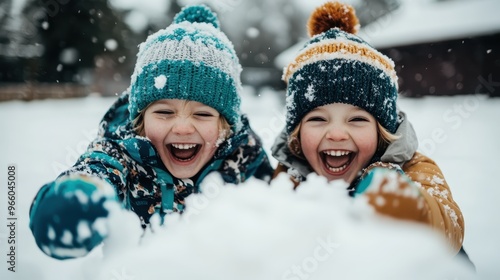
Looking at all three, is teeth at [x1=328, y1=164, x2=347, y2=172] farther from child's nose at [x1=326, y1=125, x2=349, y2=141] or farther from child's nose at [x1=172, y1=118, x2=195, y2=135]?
child's nose at [x1=172, y1=118, x2=195, y2=135]

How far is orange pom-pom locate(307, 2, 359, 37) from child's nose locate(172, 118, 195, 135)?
1000 mm

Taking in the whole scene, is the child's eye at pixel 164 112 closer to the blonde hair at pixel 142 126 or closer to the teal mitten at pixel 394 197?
the blonde hair at pixel 142 126

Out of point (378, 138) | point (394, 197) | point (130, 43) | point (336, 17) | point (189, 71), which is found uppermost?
point (130, 43)

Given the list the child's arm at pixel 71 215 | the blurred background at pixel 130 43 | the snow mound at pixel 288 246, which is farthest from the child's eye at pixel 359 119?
the blurred background at pixel 130 43

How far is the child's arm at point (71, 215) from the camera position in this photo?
4.24ft

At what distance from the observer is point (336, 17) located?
7.62 feet

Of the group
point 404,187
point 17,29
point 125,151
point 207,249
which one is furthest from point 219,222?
point 17,29

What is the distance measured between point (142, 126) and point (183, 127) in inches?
13.4

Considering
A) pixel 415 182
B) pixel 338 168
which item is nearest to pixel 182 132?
pixel 338 168

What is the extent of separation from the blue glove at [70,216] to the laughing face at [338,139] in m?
1.03

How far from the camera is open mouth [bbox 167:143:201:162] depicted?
2107mm

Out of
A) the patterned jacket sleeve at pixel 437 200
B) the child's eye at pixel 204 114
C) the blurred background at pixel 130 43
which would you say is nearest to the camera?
the patterned jacket sleeve at pixel 437 200

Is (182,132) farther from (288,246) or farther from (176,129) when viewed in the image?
(288,246)

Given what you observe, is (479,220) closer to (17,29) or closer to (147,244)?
(147,244)
